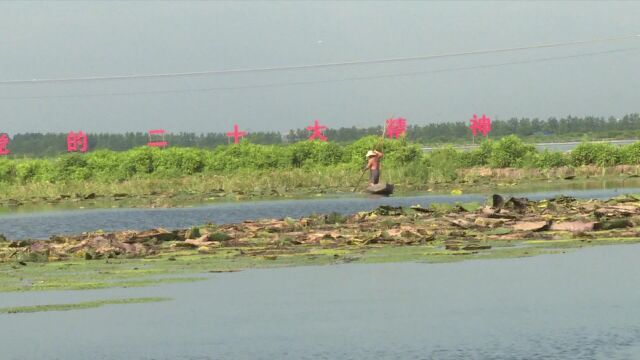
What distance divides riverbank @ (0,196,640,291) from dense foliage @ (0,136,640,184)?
32691 millimetres

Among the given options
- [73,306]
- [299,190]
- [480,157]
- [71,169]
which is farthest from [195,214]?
[71,169]

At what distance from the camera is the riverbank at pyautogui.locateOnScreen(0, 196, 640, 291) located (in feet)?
71.9

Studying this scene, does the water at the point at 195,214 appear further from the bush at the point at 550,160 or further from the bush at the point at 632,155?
the bush at the point at 632,155

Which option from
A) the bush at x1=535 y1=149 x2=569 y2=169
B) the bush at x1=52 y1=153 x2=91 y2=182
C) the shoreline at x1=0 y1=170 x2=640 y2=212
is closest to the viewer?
the shoreline at x1=0 y1=170 x2=640 y2=212

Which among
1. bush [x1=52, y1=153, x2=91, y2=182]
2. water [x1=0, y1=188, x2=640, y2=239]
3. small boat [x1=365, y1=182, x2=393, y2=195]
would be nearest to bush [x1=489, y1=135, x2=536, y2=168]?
small boat [x1=365, y1=182, x2=393, y2=195]

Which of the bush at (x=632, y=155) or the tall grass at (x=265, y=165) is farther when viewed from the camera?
the bush at (x=632, y=155)

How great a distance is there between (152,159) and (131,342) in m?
55.3

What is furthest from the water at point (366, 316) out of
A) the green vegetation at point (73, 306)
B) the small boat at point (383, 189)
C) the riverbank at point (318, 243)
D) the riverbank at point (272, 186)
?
the riverbank at point (272, 186)

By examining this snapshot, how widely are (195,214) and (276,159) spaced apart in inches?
1080

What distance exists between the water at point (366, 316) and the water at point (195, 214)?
1645 cm

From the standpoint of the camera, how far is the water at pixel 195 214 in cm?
3734

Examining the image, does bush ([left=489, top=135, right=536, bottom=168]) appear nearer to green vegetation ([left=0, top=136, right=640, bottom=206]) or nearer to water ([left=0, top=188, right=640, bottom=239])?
green vegetation ([left=0, top=136, right=640, bottom=206])

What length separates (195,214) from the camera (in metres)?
42.0

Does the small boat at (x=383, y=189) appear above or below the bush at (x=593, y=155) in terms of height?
below
